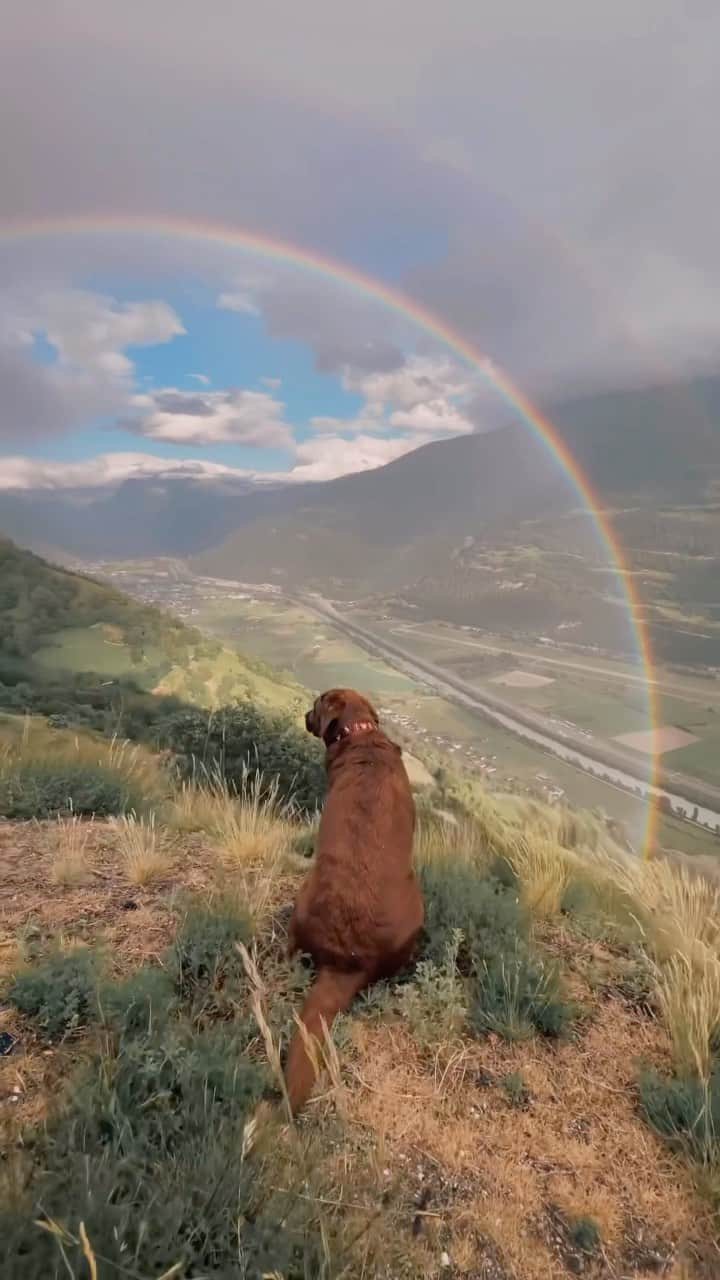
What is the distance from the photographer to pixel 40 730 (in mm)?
7812

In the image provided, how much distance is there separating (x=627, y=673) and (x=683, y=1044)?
77027 millimetres

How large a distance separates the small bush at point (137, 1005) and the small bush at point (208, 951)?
0.22m

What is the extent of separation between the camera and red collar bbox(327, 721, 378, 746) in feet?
14.2

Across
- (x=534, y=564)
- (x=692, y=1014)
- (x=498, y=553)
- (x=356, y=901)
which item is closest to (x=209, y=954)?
(x=356, y=901)

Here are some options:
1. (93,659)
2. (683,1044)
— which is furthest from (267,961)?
(93,659)

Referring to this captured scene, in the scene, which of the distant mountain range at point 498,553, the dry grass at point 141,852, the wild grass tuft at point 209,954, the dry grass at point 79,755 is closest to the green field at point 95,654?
the dry grass at point 79,755

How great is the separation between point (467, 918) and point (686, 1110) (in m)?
1.35

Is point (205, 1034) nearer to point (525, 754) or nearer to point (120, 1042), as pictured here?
point (120, 1042)

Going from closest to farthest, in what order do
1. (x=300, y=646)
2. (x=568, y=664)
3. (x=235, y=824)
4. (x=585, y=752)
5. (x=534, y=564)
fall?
(x=235, y=824), (x=585, y=752), (x=300, y=646), (x=568, y=664), (x=534, y=564)

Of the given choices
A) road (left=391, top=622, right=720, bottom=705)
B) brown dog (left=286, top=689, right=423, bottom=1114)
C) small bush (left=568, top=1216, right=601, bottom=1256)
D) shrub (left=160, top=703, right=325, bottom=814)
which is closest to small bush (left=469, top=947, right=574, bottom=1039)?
A: brown dog (left=286, top=689, right=423, bottom=1114)

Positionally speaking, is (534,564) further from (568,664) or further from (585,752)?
(585,752)

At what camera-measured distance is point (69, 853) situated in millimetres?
4082

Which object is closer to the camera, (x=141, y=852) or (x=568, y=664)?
(x=141, y=852)

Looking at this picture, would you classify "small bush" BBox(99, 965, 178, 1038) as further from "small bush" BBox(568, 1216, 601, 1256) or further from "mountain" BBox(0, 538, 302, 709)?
"mountain" BBox(0, 538, 302, 709)
